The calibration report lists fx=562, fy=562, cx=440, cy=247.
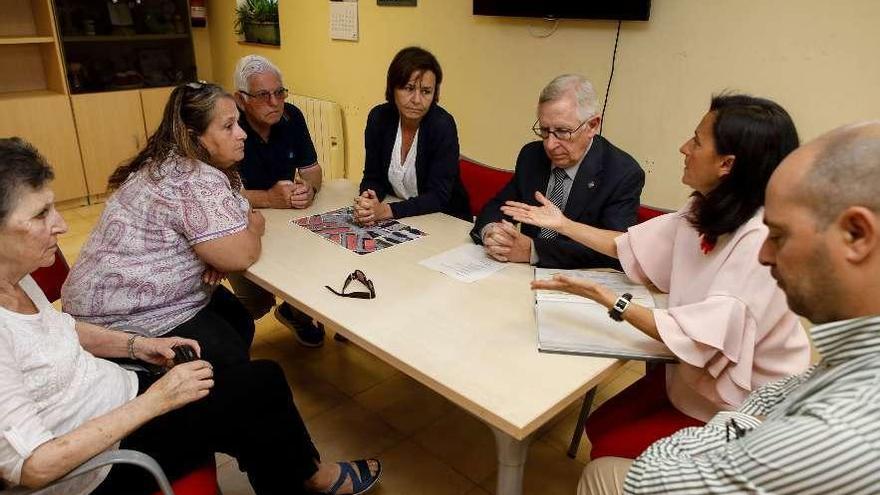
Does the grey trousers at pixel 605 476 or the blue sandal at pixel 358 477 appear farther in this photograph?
the blue sandal at pixel 358 477

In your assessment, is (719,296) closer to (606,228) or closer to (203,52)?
(606,228)

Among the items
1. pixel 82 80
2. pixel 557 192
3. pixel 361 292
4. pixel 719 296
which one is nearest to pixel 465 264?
pixel 361 292

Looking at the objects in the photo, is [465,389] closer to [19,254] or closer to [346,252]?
[346,252]

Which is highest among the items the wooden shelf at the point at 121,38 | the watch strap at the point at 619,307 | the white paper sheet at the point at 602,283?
the wooden shelf at the point at 121,38

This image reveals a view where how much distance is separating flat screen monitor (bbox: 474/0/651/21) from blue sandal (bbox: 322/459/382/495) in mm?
2284

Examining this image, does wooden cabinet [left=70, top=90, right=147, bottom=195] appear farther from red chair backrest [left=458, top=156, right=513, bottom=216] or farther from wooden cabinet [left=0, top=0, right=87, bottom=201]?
red chair backrest [left=458, top=156, right=513, bottom=216]

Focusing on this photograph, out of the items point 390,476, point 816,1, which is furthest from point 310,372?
point 816,1

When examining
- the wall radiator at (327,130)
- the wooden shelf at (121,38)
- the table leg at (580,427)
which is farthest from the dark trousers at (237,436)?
the wooden shelf at (121,38)

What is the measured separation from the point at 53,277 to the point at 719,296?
1906 millimetres

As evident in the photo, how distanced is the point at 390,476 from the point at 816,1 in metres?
2.47

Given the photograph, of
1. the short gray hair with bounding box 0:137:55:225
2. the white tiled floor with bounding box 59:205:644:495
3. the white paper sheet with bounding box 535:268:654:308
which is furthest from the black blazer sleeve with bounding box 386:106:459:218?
the short gray hair with bounding box 0:137:55:225

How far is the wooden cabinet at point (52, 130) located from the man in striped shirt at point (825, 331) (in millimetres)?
4617

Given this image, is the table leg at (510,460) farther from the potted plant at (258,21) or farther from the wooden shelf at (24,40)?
the wooden shelf at (24,40)

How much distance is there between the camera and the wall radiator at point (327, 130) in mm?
4391
